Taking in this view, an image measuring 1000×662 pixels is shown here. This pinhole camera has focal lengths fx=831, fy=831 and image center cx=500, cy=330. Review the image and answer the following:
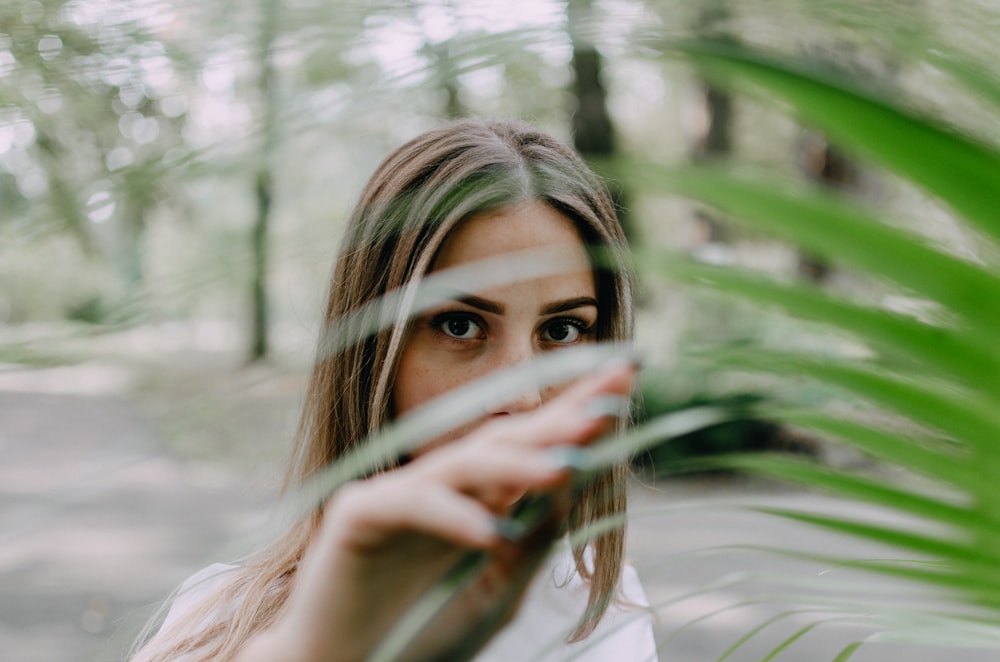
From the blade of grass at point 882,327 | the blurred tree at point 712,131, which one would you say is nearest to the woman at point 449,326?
the blade of grass at point 882,327

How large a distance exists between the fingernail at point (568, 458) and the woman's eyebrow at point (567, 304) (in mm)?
1014

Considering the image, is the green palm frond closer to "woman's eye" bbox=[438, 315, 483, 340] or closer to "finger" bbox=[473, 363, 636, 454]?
"finger" bbox=[473, 363, 636, 454]

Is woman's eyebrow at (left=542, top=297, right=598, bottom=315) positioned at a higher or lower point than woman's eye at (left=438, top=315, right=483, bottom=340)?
higher

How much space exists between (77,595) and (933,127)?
6910mm

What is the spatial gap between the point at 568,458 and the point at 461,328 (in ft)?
3.55

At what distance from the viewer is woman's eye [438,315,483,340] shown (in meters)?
1.41

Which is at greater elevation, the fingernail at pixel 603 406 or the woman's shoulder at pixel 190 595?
the fingernail at pixel 603 406

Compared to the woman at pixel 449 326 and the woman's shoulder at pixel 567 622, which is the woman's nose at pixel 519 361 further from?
the woman's shoulder at pixel 567 622

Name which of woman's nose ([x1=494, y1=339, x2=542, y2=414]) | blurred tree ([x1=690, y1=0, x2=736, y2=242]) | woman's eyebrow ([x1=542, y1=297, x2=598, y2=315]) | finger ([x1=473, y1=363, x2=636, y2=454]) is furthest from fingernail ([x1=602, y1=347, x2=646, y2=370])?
blurred tree ([x1=690, y1=0, x2=736, y2=242])

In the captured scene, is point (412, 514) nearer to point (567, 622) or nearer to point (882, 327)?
point (882, 327)

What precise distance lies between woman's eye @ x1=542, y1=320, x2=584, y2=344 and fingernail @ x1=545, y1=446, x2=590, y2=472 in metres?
1.08

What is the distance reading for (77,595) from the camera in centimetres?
607

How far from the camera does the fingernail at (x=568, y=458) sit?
1.08 feet

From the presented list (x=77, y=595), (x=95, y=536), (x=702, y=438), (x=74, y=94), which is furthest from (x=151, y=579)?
(x=74, y=94)
